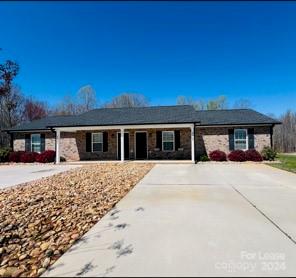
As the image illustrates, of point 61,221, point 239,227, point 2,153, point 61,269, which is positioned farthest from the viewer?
point 2,153

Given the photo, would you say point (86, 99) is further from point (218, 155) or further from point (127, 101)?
point (218, 155)


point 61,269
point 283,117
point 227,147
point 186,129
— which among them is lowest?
point 61,269

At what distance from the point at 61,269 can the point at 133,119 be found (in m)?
16.4

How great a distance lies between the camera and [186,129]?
755 inches

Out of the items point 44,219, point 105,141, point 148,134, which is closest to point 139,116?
point 148,134

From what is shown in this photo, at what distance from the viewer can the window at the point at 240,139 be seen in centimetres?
1864

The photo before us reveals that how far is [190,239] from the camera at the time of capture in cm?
386

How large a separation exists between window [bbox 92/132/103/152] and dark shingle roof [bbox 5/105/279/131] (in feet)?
4.14

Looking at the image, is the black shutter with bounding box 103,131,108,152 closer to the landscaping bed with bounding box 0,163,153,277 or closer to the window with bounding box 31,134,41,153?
the window with bounding box 31,134,41,153

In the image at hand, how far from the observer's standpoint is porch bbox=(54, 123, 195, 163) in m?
19.2

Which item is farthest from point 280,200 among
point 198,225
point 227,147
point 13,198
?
point 227,147

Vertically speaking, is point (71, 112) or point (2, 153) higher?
point (71, 112)

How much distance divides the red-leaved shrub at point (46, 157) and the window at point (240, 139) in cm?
1355

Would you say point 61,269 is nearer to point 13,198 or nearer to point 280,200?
point 13,198
